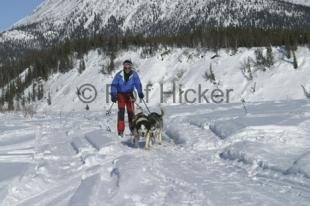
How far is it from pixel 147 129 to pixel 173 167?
2793mm

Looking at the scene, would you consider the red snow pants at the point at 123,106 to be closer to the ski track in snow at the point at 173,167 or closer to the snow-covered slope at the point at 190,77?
the ski track in snow at the point at 173,167

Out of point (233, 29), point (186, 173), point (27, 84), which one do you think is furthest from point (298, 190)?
point (27, 84)

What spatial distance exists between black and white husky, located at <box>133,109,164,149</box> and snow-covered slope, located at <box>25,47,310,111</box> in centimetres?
1779

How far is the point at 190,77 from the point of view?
36031 millimetres

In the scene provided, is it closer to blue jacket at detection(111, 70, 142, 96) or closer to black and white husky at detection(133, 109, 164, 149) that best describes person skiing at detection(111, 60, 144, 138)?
blue jacket at detection(111, 70, 142, 96)

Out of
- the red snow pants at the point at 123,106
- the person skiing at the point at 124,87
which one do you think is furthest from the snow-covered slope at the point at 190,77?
the person skiing at the point at 124,87

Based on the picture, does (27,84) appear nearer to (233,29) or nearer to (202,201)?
(233,29)

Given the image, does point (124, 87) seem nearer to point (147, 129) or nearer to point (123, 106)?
point (123, 106)

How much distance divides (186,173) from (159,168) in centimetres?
58

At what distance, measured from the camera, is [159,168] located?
8.63 meters

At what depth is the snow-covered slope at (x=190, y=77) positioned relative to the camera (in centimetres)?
3108

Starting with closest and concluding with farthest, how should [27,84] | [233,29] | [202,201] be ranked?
[202,201] < [233,29] < [27,84]

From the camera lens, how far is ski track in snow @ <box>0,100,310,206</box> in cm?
675

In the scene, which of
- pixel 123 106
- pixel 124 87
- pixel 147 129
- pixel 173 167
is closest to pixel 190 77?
pixel 123 106
